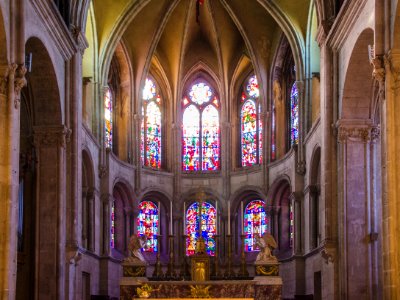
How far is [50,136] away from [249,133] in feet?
51.8

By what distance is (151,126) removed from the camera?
42.9m

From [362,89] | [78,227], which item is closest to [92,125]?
[78,227]

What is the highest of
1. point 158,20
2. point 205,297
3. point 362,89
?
point 158,20

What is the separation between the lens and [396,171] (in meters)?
20.7

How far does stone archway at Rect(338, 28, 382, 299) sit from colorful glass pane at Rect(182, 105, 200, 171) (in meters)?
15.6

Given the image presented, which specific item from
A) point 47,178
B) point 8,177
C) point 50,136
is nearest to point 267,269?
point 47,178

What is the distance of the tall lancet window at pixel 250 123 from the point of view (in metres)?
42.1

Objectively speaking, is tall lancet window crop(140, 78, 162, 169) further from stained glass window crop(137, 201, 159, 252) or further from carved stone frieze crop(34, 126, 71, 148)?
carved stone frieze crop(34, 126, 71, 148)

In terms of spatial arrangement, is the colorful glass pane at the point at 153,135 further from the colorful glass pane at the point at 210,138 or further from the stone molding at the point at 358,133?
the stone molding at the point at 358,133

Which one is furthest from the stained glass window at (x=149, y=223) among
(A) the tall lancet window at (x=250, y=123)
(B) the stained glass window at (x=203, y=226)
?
(A) the tall lancet window at (x=250, y=123)

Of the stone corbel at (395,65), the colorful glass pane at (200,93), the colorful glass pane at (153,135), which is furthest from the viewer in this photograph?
the colorful glass pane at (200,93)

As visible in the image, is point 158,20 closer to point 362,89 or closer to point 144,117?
point 144,117

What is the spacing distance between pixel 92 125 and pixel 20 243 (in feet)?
29.0

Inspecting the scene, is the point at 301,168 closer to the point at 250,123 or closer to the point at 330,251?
the point at 250,123
